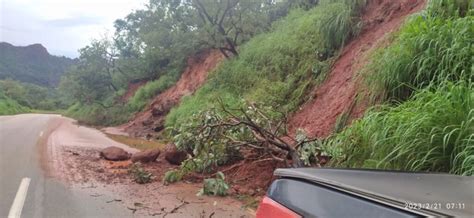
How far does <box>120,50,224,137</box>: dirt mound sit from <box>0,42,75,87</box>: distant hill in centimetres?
7351

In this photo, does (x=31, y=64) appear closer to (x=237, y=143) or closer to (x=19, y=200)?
(x=19, y=200)

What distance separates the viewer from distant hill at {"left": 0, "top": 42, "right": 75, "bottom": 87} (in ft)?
324

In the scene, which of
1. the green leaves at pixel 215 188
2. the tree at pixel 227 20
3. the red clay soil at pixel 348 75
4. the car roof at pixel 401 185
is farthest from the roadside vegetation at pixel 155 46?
the car roof at pixel 401 185

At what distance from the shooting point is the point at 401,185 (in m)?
1.83

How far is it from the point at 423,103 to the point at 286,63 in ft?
28.8

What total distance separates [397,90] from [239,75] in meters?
11.3

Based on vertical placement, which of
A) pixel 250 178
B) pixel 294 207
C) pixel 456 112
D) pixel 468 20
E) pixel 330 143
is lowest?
pixel 250 178

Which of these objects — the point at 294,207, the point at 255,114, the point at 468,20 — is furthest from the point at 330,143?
the point at 294,207

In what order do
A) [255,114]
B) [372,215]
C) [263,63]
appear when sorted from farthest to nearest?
[263,63]
[255,114]
[372,215]

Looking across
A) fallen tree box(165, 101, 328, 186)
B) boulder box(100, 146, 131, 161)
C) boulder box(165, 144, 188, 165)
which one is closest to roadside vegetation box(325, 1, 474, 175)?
fallen tree box(165, 101, 328, 186)

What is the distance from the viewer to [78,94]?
3700cm

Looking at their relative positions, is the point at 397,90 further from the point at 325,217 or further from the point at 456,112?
the point at 325,217

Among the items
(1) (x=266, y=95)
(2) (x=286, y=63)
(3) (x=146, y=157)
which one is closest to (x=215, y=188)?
(3) (x=146, y=157)

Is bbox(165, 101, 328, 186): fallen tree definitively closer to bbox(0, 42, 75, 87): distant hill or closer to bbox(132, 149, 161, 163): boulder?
bbox(132, 149, 161, 163): boulder
